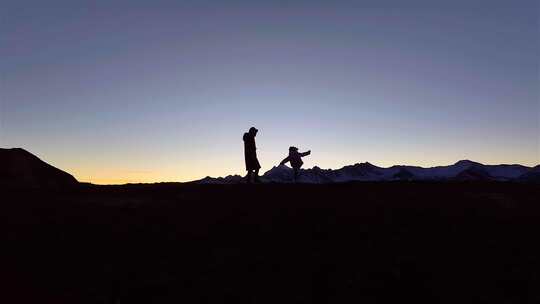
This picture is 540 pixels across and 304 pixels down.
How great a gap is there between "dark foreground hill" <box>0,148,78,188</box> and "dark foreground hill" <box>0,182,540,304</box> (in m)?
16.5

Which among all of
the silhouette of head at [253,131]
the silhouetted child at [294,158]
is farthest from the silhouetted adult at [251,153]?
the silhouetted child at [294,158]

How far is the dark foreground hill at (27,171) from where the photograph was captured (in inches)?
1324

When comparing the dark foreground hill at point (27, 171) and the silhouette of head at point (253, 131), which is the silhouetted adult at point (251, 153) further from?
the dark foreground hill at point (27, 171)

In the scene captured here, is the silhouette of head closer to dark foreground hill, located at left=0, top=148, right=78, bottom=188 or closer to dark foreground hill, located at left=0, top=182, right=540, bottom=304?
dark foreground hill, located at left=0, top=182, right=540, bottom=304

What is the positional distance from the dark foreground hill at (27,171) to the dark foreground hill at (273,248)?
16469mm

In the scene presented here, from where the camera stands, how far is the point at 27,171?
35750 mm

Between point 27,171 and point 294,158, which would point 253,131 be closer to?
point 294,158

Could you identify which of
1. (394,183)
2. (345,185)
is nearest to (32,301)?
(345,185)

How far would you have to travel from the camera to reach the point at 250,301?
38.3 ft

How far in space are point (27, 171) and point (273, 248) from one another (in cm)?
2693

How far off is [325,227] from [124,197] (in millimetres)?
7779

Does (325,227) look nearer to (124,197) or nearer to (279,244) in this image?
(279,244)

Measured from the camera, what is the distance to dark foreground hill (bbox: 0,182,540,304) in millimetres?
12016

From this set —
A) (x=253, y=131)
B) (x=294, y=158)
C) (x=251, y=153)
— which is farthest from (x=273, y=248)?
(x=294, y=158)
